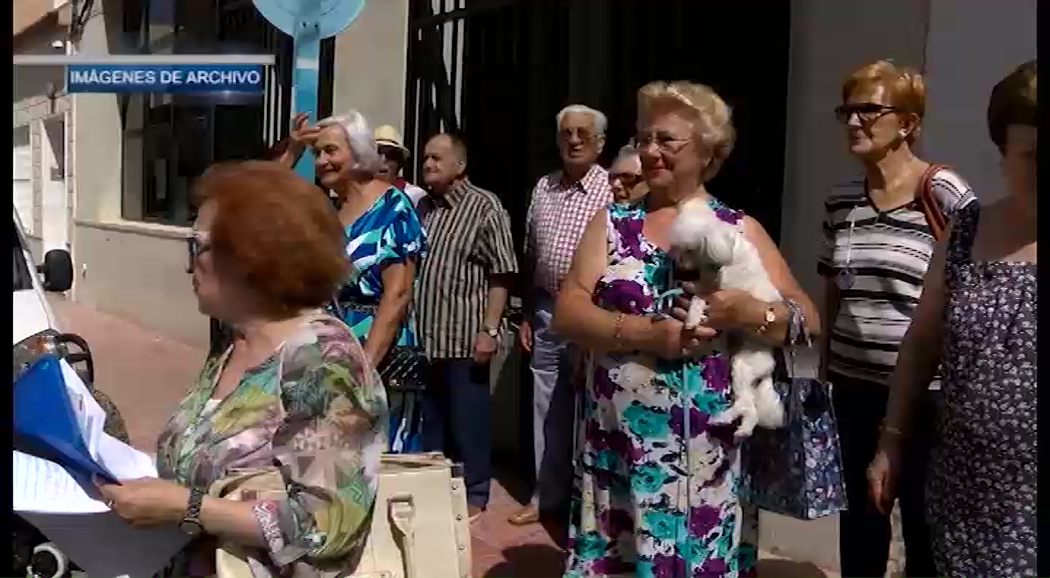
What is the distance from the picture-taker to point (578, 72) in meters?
5.89

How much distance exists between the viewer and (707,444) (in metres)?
2.98

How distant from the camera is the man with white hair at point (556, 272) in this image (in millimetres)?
4645

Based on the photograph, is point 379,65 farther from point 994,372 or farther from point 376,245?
point 994,372

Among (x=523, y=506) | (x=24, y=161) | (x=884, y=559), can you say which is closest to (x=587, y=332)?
(x=884, y=559)

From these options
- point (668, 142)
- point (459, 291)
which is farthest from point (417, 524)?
point (459, 291)

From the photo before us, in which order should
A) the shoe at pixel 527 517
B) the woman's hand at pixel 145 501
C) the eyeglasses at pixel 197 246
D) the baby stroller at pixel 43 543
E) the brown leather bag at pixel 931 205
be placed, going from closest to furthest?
the woman's hand at pixel 145 501 → the eyeglasses at pixel 197 246 → the baby stroller at pixel 43 543 → the brown leather bag at pixel 931 205 → the shoe at pixel 527 517

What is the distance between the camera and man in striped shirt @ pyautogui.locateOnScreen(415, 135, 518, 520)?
4859mm

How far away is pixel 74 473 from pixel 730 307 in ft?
5.07

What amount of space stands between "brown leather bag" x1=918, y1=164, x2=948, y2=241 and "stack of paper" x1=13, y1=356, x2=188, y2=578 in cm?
200

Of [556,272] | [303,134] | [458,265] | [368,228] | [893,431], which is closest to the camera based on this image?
[893,431]

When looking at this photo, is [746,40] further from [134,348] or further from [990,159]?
[134,348]

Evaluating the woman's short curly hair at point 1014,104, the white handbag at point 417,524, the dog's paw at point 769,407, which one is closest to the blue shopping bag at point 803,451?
the dog's paw at point 769,407

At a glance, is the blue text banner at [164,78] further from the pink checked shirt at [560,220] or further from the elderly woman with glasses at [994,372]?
the elderly woman with glasses at [994,372]

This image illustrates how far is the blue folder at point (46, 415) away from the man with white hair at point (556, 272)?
294 centimetres
